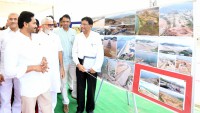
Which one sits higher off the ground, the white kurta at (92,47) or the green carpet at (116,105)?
the white kurta at (92,47)

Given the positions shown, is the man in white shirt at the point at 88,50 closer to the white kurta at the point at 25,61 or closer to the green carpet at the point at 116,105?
the green carpet at the point at 116,105

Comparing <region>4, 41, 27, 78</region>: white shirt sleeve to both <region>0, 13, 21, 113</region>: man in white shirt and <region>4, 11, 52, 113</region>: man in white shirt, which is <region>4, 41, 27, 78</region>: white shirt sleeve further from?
<region>0, 13, 21, 113</region>: man in white shirt

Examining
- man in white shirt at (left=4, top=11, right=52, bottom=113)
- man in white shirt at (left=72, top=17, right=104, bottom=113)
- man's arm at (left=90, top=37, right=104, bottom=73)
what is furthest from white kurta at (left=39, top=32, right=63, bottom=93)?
man in white shirt at (left=4, top=11, right=52, bottom=113)

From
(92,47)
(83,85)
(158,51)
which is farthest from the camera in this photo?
(83,85)

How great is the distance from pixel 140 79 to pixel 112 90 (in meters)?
2.15

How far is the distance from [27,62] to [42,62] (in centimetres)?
12

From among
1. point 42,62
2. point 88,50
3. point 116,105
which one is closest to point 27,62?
point 42,62

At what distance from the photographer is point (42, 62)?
5.69ft

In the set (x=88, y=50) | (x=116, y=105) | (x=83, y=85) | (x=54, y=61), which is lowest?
(x=116, y=105)

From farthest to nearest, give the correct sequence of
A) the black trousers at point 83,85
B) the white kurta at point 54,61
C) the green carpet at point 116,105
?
the green carpet at point 116,105, the black trousers at point 83,85, the white kurta at point 54,61

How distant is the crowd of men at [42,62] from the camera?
1700 mm

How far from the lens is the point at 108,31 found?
8.95 feet

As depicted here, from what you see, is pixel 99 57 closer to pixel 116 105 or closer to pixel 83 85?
pixel 83 85

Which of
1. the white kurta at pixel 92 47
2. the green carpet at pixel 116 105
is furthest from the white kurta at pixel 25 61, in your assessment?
the green carpet at pixel 116 105
